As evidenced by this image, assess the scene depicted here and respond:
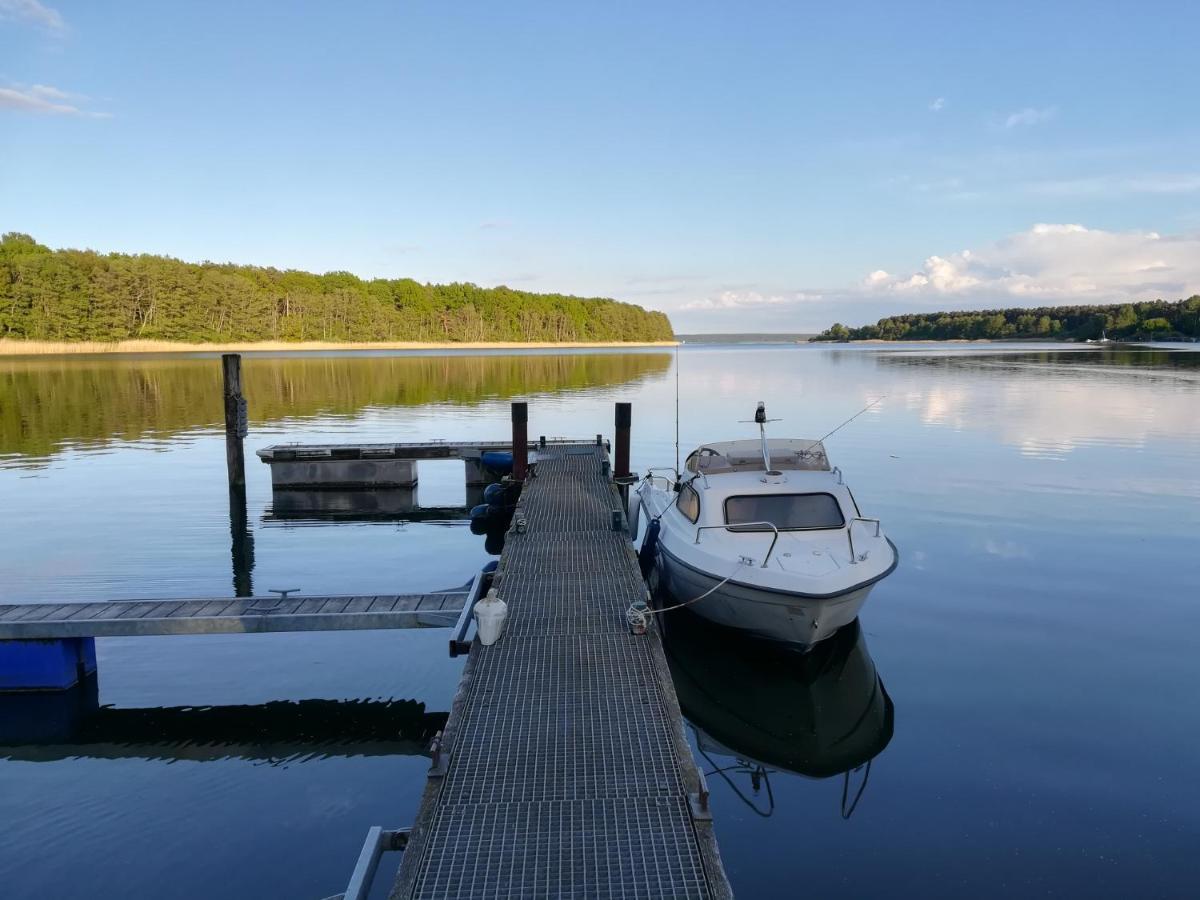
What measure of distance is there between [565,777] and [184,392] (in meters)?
48.4

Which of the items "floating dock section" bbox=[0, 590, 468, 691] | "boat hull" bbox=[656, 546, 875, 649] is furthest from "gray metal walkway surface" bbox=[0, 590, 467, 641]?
"boat hull" bbox=[656, 546, 875, 649]

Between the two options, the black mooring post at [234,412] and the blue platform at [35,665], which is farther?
the black mooring post at [234,412]

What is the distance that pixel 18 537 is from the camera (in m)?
16.2

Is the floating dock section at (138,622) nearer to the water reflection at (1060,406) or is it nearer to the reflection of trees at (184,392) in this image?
the reflection of trees at (184,392)

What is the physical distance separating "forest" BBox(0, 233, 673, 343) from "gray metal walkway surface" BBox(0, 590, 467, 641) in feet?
307

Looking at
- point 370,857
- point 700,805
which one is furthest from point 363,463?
point 700,805

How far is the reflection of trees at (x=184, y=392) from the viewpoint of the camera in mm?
31825

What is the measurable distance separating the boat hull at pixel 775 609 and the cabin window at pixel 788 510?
1.16 m

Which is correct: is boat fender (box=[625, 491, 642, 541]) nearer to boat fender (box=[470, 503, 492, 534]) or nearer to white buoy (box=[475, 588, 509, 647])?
boat fender (box=[470, 503, 492, 534])

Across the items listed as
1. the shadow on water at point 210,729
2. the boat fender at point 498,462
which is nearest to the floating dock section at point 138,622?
the shadow on water at point 210,729

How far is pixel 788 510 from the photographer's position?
10961 mm

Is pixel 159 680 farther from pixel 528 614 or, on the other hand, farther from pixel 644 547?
pixel 644 547

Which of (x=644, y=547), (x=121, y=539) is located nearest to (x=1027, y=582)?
(x=644, y=547)

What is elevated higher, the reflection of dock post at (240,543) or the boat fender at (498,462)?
the boat fender at (498,462)
